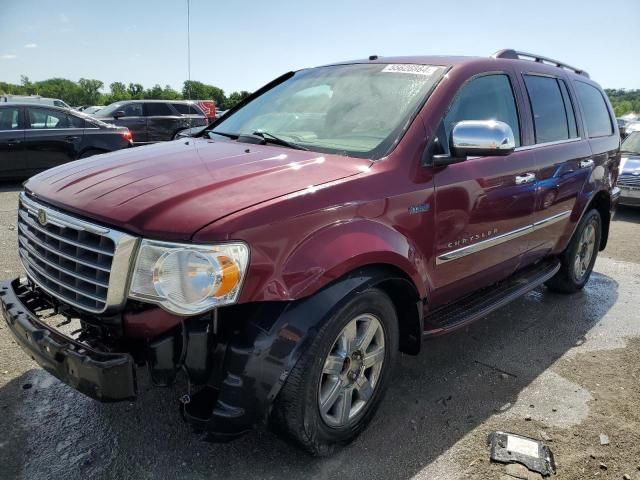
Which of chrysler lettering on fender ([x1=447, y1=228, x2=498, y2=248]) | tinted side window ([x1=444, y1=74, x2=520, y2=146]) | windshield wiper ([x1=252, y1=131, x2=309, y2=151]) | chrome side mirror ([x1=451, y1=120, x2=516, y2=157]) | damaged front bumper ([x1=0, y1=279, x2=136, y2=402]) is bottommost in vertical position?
damaged front bumper ([x1=0, y1=279, x2=136, y2=402])

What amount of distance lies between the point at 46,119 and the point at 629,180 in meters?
10.7

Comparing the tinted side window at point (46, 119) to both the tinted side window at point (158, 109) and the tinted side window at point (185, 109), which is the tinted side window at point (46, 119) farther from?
the tinted side window at point (185, 109)

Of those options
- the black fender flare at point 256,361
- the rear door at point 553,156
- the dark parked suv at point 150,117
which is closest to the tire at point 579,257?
the rear door at point 553,156

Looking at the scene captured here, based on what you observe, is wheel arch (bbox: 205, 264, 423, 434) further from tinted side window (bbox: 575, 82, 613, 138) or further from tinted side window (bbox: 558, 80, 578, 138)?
tinted side window (bbox: 575, 82, 613, 138)

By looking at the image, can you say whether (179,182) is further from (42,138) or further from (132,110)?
(132,110)

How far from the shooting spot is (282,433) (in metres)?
2.33

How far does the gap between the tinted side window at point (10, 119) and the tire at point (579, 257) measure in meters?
9.13

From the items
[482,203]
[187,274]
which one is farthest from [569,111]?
[187,274]

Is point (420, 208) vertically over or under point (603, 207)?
over

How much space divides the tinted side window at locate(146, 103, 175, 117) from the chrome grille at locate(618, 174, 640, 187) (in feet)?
40.0

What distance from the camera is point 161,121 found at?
51.6 feet

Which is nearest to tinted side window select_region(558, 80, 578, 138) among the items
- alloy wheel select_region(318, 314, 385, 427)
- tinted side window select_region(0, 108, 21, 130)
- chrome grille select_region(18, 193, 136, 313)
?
alloy wheel select_region(318, 314, 385, 427)

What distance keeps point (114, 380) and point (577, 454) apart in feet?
7.34

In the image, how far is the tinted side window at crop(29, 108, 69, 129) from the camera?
961cm
